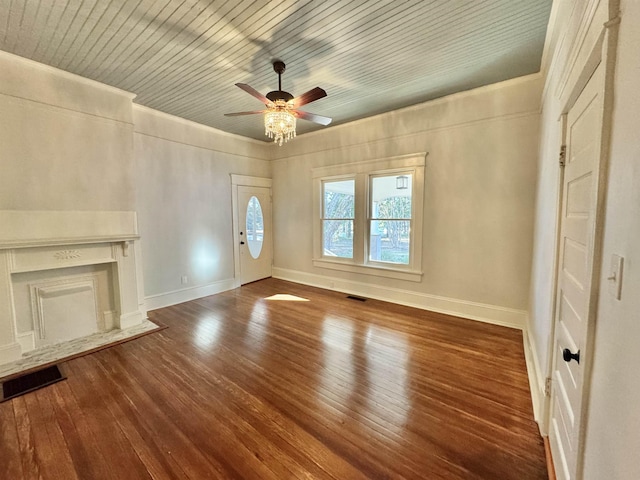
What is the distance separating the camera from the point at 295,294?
5.02 m

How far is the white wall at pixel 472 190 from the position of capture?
334 centimetres

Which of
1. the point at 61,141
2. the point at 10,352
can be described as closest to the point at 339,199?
the point at 61,141

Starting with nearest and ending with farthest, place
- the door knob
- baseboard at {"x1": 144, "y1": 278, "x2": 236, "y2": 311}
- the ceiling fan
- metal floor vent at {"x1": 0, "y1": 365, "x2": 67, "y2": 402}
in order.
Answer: the door knob, metal floor vent at {"x1": 0, "y1": 365, "x2": 67, "y2": 402}, the ceiling fan, baseboard at {"x1": 144, "y1": 278, "x2": 236, "y2": 311}

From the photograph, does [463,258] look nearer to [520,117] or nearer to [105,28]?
[520,117]

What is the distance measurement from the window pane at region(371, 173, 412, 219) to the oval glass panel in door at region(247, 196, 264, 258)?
97.5 inches

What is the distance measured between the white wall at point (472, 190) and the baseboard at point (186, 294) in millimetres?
2612

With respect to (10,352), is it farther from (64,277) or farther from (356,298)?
(356,298)

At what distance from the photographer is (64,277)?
322 cm

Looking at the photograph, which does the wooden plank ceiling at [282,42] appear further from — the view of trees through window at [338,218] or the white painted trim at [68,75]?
the view of trees through window at [338,218]

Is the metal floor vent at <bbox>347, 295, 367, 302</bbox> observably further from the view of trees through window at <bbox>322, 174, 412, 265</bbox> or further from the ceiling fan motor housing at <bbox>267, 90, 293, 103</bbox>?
the ceiling fan motor housing at <bbox>267, 90, 293, 103</bbox>

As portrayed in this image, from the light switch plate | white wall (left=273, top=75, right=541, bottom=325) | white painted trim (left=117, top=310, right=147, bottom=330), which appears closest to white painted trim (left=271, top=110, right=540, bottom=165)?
white wall (left=273, top=75, right=541, bottom=325)

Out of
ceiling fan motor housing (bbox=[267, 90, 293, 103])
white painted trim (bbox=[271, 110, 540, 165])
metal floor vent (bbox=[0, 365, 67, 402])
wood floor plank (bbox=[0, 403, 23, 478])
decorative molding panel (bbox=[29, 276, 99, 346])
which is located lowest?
wood floor plank (bbox=[0, 403, 23, 478])

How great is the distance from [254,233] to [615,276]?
5.50 m

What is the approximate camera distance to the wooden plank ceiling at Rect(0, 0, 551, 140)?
6.98ft
